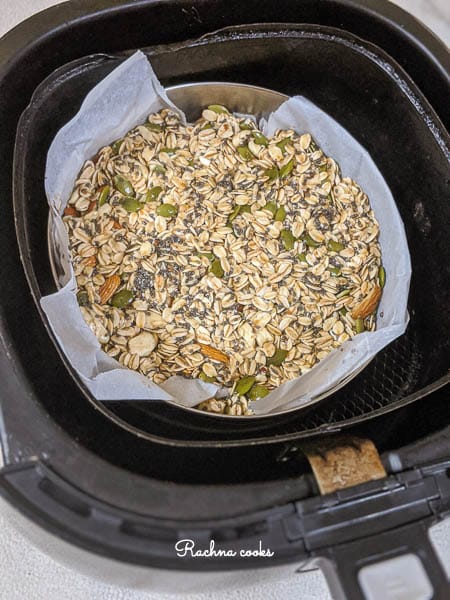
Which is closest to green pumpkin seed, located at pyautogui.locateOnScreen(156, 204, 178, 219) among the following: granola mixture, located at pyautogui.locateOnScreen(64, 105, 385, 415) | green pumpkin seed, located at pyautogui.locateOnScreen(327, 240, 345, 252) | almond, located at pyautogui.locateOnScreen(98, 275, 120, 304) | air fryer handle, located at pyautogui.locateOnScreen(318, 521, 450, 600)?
granola mixture, located at pyautogui.locateOnScreen(64, 105, 385, 415)

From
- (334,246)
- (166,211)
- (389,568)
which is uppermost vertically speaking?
(166,211)

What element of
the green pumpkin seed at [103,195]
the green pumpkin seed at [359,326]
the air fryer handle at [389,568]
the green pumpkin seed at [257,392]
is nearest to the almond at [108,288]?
the green pumpkin seed at [103,195]

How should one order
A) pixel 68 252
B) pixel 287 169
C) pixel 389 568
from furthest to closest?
pixel 287 169 → pixel 68 252 → pixel 389 568

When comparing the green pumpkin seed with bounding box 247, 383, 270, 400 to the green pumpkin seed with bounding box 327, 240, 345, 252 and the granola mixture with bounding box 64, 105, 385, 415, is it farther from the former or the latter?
the green pumpkin seed with bounding box 327, 240, 345, 252

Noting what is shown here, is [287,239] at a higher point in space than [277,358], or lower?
higher

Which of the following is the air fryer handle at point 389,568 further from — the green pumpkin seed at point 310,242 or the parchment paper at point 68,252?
the green pumpkin seed at point 310,242

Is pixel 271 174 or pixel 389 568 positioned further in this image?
pixel 271 174

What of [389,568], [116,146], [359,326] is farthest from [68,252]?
[389,568]

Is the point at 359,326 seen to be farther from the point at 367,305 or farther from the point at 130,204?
the point at 130,204
